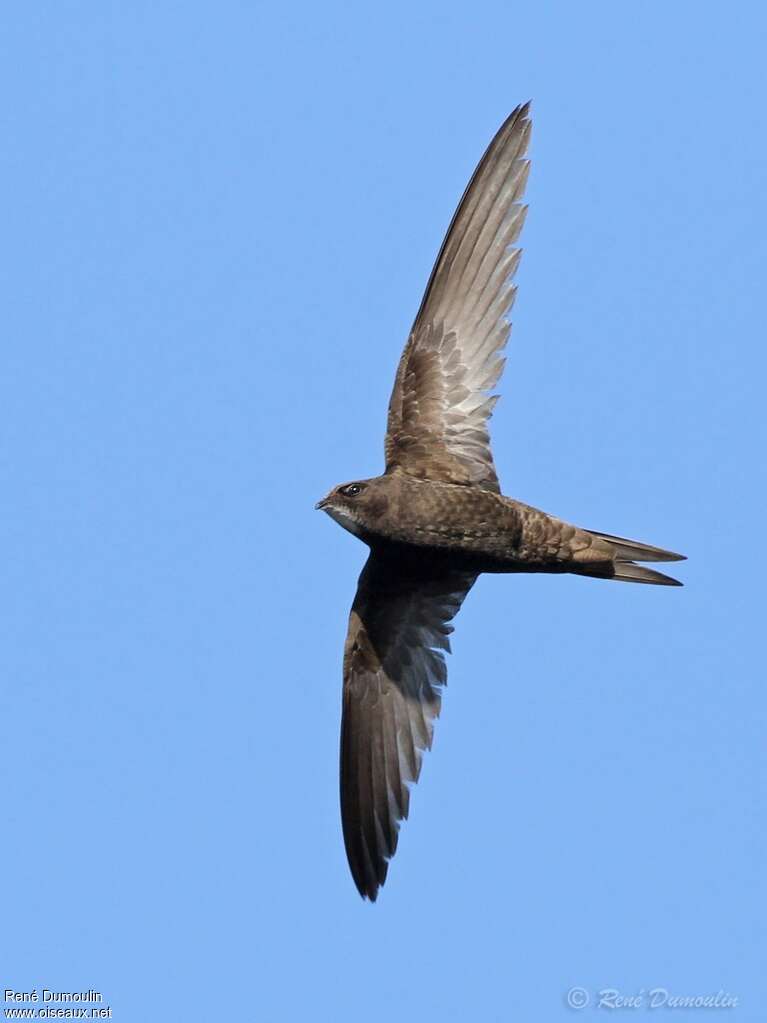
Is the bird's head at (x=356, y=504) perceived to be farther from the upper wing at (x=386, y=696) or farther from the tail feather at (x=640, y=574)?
the tail feather at (x=640, y=574)

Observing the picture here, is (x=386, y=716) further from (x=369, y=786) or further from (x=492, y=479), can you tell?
(x=492, y=479)

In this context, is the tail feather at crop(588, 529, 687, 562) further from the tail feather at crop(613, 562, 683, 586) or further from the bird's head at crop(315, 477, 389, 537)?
the bird's head at crop(315, 477, 389, 537)

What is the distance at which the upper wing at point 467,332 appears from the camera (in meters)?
9.23

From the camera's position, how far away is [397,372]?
944 cm

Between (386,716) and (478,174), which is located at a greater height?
(478,174)

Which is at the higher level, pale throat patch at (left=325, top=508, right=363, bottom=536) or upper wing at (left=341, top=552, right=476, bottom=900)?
pale throat patch at (left=325, top=508, right=363, bottom=536)

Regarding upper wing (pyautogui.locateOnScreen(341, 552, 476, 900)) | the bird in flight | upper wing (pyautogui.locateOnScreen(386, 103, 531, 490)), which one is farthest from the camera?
upper wing (pyautogui.locateOnScreen(341, 552, 476, 900))

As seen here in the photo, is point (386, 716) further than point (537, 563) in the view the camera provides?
Yes

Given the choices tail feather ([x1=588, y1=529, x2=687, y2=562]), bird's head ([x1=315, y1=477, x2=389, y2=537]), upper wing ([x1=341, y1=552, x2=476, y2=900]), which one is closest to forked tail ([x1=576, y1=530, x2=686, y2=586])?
tail feather ([x1=588, y1=529, x2=687, y2=562])

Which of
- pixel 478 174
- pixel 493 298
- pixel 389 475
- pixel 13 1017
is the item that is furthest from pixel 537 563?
pixel 13 1017

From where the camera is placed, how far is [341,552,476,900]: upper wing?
9508 mm

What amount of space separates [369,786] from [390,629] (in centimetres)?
92

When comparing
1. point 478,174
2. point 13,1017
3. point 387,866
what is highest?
point 478,174

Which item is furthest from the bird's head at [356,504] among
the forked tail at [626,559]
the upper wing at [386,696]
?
the forked tail at [626,559]
